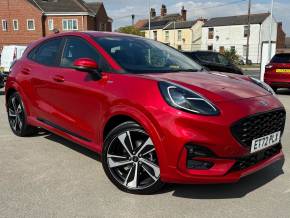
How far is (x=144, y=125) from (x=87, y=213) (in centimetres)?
93

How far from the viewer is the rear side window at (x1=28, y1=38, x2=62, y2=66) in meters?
5.14

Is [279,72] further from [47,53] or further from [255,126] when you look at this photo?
[255,126]

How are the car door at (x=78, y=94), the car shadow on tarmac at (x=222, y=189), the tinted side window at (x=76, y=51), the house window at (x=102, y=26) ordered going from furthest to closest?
the house window at (x=102, y=26)
the tinted side window at (x=76, y=51)
the car door at (x=78, y=94)
the car shadow on tarmac at (x=222, y=189)

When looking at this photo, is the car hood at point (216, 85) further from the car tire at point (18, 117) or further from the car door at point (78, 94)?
the car tire at point (18, 117)

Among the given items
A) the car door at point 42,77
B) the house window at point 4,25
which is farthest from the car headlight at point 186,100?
the house window at point 4,25

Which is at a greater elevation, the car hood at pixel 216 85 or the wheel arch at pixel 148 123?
the car hood at pixel 216 85

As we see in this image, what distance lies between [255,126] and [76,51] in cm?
236

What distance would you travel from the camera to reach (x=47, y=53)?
538 centimetres

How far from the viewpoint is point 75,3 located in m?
51.2

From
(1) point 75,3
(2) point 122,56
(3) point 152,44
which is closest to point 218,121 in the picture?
(2) point 122,56

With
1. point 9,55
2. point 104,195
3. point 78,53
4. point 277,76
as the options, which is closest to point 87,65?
point 78,53

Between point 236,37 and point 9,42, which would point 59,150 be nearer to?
point 9,42

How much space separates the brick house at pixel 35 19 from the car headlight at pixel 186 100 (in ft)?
157

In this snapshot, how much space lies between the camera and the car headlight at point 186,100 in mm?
3383
